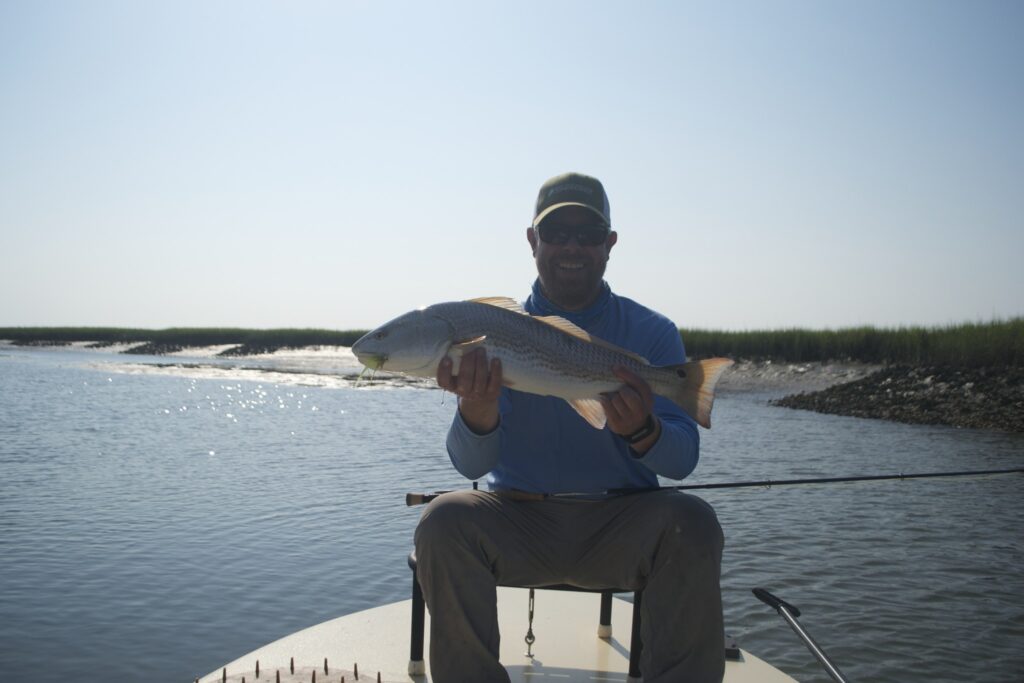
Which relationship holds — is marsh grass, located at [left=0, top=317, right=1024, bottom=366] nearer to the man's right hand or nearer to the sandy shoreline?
the sandy shoreline

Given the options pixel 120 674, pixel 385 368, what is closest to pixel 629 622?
pixel 385 368

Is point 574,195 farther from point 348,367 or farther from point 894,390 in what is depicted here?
point 348,367

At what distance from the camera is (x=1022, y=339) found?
22.9 meters

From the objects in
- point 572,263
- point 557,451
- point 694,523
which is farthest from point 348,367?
point 694,523

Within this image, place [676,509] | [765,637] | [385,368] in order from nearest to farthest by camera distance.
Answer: [676,509] → [385,368] → [765,637]

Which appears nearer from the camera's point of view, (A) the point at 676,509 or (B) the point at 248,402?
(A) the point at 676,509

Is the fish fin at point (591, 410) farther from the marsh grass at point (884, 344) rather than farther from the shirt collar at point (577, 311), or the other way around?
the marsh grass at point (884, 344)

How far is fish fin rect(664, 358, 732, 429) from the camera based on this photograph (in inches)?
129

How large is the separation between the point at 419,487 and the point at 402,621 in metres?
→ 7.01

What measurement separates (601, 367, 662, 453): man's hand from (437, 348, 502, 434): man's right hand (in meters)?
0.48

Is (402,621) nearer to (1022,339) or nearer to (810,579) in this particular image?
(810,579)

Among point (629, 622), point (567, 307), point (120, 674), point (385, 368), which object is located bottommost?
point (120, 674)

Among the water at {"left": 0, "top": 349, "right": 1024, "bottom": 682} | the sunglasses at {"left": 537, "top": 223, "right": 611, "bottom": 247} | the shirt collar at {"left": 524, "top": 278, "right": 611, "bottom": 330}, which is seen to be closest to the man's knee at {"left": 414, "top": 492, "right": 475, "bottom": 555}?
the shirt collar at {"left": 524, "top": 278, "right": 611, "bottom": 330}

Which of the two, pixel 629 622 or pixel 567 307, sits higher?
pixel 567 307
